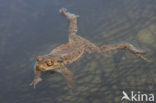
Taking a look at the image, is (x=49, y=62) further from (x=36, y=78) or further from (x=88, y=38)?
(x=88, y=38)

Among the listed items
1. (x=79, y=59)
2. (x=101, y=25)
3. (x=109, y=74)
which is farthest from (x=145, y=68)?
(x=101, y=25)

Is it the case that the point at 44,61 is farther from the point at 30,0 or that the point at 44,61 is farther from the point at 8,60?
the point at 30,0

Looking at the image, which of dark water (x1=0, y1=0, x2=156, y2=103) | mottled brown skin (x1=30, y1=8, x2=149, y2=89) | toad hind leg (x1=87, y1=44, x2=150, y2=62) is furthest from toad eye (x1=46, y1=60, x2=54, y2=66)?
toad hind leg (x1=87, y1=44, x2=150, y2=62)

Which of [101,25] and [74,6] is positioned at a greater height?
[74,6]

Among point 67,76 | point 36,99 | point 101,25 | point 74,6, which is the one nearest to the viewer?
point 36,99

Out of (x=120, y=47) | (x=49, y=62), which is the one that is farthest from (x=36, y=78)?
(x=120, y=47)
